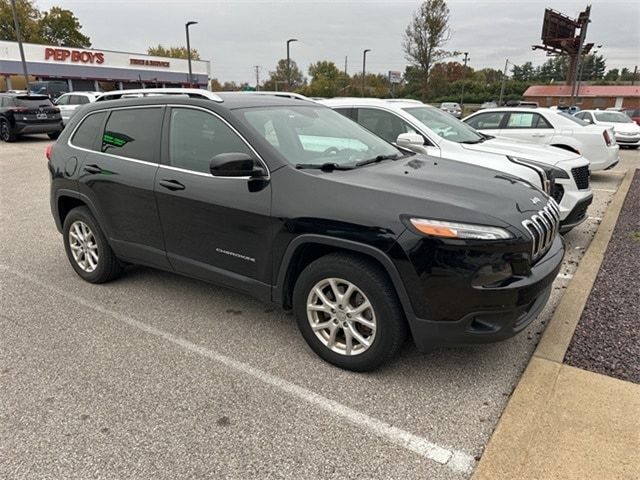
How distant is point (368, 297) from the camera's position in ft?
9.18

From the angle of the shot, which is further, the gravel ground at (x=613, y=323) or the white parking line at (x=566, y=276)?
the white parking line at (x=566, y=276)

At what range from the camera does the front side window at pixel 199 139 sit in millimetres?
3402

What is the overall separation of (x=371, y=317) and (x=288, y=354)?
2.41 feet

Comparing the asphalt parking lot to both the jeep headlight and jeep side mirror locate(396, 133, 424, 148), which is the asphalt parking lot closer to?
the jeep headlight

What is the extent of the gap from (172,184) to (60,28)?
71.8 metres

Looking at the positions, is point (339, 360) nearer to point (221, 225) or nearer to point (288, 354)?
point (288, 354)

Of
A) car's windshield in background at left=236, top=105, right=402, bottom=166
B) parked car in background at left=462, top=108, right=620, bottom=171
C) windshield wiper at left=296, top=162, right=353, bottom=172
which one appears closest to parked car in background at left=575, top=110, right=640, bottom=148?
parked car in background at left=462, top=108, right=620, bottom=171

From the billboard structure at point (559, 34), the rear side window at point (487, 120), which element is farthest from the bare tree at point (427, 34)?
the rear side window at point (487, 120)

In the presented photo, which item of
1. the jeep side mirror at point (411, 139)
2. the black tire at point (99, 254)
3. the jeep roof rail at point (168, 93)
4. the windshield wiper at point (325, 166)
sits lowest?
the black tire at point (99, 254)

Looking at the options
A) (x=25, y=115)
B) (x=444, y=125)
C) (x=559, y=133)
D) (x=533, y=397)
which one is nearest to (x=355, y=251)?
(x=533, y=397)

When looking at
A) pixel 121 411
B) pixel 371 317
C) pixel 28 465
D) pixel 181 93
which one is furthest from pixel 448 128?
pixel 28 465

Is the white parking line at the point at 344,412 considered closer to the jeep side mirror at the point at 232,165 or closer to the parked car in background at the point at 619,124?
the jeep side mirror at the point at 232,165

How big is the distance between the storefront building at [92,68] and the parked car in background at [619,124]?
29.7 metres

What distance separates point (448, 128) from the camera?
6582 mm
